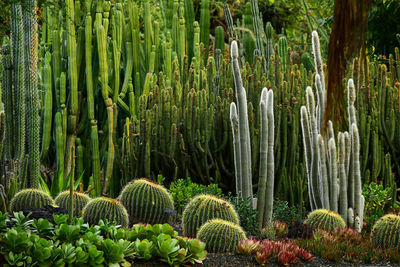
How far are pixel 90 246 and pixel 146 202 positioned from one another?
155 cm

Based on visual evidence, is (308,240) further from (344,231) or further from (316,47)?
(316,47)

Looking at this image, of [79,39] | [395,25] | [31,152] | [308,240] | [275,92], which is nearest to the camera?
[308,240]

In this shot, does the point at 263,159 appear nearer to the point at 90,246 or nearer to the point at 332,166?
the point at 332,166

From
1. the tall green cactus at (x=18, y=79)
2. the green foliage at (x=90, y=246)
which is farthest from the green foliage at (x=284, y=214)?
the tall green cactus at (x=18, y=79)

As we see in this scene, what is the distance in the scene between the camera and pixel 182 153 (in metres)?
7.02

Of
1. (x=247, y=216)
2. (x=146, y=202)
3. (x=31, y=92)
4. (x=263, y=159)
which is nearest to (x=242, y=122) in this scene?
(x=263, y=159)

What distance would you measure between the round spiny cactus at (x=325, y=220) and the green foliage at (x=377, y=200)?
0.84m

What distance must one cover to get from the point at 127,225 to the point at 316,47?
2.55 meters

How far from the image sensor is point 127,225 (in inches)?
211

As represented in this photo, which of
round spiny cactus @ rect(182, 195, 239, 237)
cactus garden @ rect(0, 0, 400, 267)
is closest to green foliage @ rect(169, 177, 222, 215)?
cactus garden @ rect(0, 0, 400, 267)

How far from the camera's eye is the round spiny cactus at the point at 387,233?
5.33 m

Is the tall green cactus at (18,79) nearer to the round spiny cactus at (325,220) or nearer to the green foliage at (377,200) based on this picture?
the round spiny cactus at (325,220)

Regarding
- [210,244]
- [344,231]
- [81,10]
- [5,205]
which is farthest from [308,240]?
[81,10]

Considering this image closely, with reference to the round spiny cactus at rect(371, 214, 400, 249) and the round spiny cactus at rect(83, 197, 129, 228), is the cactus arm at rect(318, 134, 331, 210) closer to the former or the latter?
the round spiny cactus at rect(371, 214, 400, 249)
